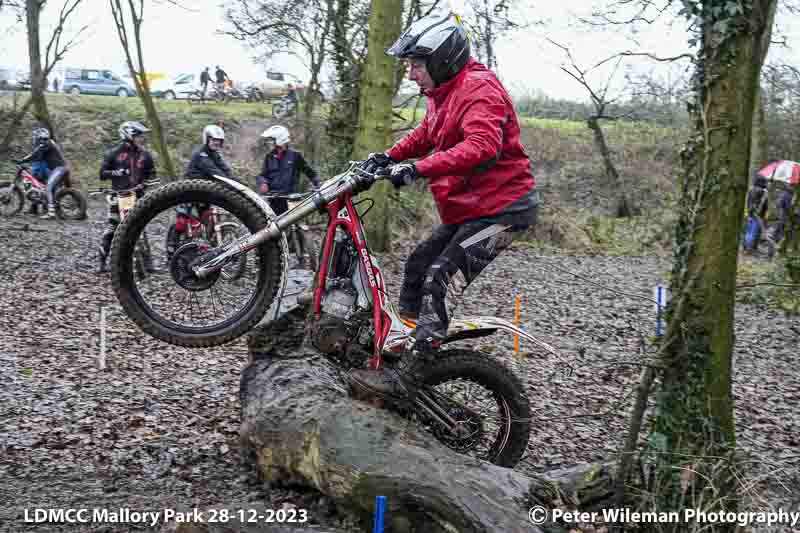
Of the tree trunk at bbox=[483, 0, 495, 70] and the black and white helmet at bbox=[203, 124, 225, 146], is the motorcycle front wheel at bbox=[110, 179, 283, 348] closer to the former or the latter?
the black and white helmet at bbox=[203, 124, 225, 146]

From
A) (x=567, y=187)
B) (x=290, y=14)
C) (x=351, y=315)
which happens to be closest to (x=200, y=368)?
(x=351, y=315)

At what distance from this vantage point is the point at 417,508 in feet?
11.4

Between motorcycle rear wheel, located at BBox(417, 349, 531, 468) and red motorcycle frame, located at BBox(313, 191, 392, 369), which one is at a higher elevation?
red motorcycle frame, located at BBox(313, 191, 392, 369)

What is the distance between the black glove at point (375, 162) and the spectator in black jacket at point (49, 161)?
14.7 metres

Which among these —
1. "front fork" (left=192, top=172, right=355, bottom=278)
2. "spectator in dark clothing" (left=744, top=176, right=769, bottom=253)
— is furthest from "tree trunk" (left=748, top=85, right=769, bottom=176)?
"front fork" (left=192, top=172, right=355, bottom=278)

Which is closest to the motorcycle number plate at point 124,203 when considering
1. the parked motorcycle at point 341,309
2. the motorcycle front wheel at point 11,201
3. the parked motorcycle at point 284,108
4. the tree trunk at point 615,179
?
the parked motorcycle at point 341,309

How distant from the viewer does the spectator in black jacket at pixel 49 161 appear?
55.6 feet

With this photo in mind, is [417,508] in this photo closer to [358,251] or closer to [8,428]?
[358,251]

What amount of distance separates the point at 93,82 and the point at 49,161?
1995 cm

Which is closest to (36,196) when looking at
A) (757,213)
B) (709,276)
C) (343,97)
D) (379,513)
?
(343,97)

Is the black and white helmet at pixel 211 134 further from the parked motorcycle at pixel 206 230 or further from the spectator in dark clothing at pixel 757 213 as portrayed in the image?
the spectator in dark clothing at pixel 757 213

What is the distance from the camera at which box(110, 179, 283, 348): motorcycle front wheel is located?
15.0 feet

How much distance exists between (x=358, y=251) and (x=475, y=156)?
91 centimetres

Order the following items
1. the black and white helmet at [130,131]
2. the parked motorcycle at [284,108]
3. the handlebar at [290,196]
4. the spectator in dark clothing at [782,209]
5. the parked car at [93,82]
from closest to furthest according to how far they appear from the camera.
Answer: the handlebar at [290,196] < the black and white helmet at [130,131] < the spectator in dark clothing at [782,209] < the parked motorcycle at [284,108] < the parked car at [93,82]
